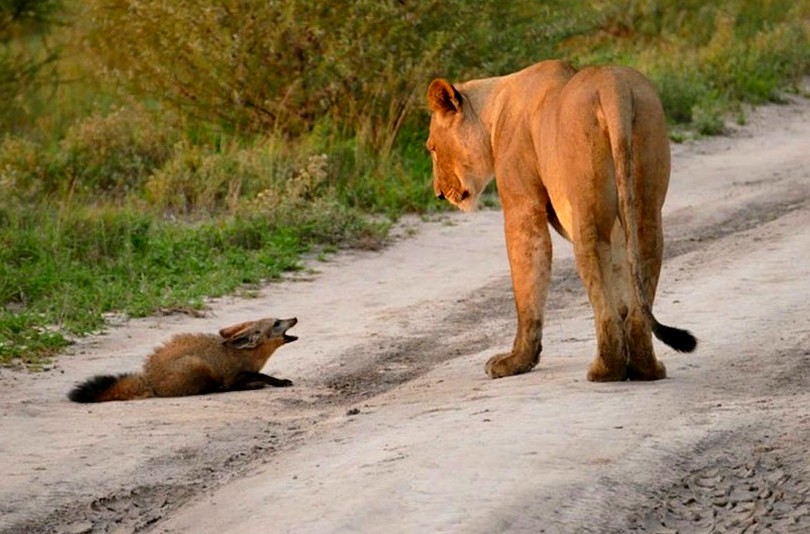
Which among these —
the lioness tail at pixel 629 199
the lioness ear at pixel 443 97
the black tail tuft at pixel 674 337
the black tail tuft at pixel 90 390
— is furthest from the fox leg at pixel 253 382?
the black tail tuft at pixel 674 337

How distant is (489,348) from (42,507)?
3365 millimetres

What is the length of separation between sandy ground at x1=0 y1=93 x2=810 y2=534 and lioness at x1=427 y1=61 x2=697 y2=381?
21 cm

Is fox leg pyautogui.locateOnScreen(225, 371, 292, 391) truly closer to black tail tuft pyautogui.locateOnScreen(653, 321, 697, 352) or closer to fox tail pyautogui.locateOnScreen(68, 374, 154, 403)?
fox tail pyautogui.locateOnScreen(68, 374, 154, 403)

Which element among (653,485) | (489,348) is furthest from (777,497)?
(489,348)

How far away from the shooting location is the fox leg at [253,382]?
27.9ft

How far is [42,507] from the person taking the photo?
629cm

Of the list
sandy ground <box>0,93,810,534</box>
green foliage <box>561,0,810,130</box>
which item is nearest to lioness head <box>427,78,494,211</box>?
sandy ground <box>0,93,810,534</box>

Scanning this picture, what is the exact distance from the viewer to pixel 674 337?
6.89 m

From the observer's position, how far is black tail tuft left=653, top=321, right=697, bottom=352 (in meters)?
6.84

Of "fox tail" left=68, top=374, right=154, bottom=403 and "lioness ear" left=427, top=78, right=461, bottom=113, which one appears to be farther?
"lioness ear" left=427, top=78, right=461, bottom=113

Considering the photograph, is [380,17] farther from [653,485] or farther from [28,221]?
[653,485]

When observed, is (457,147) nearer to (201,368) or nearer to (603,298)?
(201,368)

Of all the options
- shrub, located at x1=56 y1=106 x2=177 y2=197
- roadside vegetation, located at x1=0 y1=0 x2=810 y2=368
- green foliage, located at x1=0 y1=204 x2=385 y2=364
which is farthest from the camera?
shrub, located at x1=56 y1=106 x2=177 y2=197

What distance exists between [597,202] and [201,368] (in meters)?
2.31
